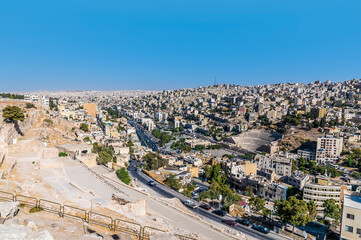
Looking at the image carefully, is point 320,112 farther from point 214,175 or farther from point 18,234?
point 18,234

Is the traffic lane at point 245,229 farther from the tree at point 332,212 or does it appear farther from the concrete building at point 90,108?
the concrete building at point 90,108

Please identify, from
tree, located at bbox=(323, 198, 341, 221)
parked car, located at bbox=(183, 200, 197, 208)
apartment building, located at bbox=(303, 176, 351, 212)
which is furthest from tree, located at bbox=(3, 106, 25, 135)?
apartment building, located at bbox=(303, 176, 351, 212)

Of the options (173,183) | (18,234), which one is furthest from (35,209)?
(173,183)

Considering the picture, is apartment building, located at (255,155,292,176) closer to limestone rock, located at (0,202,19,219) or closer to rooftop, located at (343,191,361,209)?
rooftop, located at (343,191,361,209)

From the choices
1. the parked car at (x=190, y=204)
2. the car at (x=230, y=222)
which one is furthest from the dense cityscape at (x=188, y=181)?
the car at (x=230, y=222)

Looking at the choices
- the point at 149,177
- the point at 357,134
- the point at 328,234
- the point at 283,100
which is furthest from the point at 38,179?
the point at 283,100

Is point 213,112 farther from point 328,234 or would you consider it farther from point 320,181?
point 328,234

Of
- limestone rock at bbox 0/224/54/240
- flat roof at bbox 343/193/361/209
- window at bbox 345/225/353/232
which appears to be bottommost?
window at bbox 345/225/353/232

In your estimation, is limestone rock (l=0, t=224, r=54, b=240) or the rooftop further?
the rooftop

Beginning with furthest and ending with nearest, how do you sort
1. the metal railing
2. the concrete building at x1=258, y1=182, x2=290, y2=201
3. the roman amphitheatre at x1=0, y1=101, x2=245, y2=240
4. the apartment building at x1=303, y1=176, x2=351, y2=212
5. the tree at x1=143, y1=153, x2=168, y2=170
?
1. the tree at x1=143, y1=153, x2=168, y2=170
2. the concrete building at x1=258, y1=182, x2=290, y2=201
3. the apartment building at x1=303, y1=176, x2=351, y2=212
4. the metal railing
5. the roman amphitheatre at x1=0, y1=101, x2=245, y2=240
